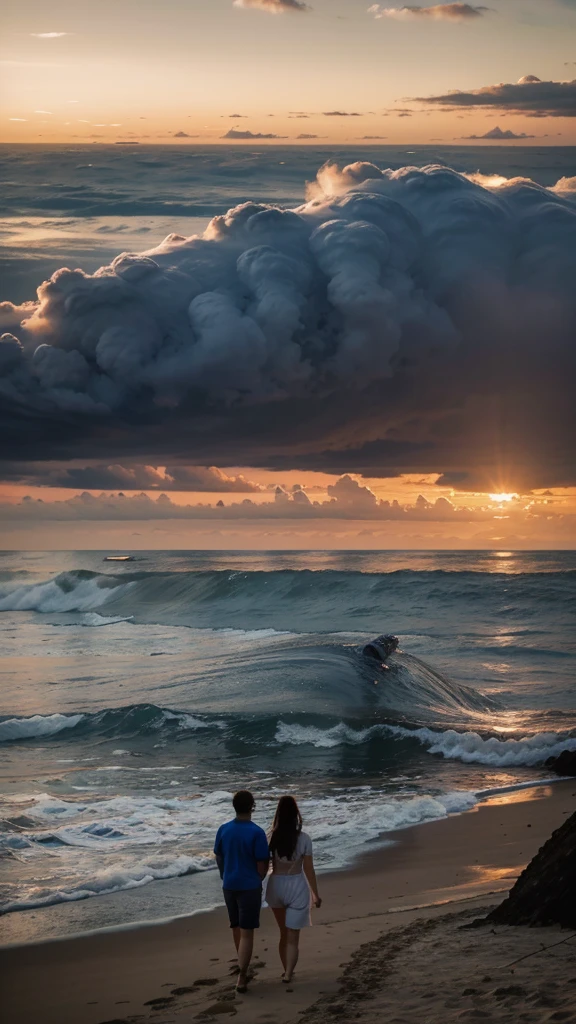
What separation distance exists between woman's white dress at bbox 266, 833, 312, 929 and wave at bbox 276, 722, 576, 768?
A: 1095 centimetres

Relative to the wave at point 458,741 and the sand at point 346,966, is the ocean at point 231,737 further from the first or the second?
the sand at point 346,966

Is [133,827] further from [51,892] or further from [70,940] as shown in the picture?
[70,940]

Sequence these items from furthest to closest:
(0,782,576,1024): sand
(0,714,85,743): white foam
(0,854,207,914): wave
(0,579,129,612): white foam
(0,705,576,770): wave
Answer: (0,579,129,612): white foam, (0,714,85,743): white foam, (0,705,576,770): wave, (0,854,207,914): wave, (0,782,576,1024): sand

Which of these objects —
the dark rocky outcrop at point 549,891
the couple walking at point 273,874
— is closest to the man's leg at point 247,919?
the couple walking at point 273,874

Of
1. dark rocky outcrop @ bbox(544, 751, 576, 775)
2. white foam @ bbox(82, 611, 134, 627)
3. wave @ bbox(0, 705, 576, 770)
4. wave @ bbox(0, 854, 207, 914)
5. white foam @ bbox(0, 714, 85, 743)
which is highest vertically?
wave @ bbox(0, 854, 207, 914)

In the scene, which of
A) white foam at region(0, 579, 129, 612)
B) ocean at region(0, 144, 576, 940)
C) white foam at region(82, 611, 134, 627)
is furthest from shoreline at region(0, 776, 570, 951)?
white foam at region(0, 579, 129, 612)

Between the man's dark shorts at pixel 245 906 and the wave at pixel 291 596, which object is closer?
the man's dark shorts at pixel 245 906

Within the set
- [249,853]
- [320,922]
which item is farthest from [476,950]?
[320,922]

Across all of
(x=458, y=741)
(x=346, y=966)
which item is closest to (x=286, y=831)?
(x=346, y=966)

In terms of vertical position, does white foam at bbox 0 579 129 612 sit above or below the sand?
below

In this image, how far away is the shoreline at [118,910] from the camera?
895 centimetres

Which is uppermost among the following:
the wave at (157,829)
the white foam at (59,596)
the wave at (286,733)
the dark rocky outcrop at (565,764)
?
the wave at (157,829)

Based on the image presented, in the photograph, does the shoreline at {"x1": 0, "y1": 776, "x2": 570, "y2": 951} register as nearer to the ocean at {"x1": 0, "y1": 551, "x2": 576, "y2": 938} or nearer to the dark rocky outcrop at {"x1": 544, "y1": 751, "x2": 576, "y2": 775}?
the ocean at {"x1": 0, "y1": 551, "x2": 576, "y2": 938}

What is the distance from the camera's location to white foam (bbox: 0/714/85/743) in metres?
19.8
